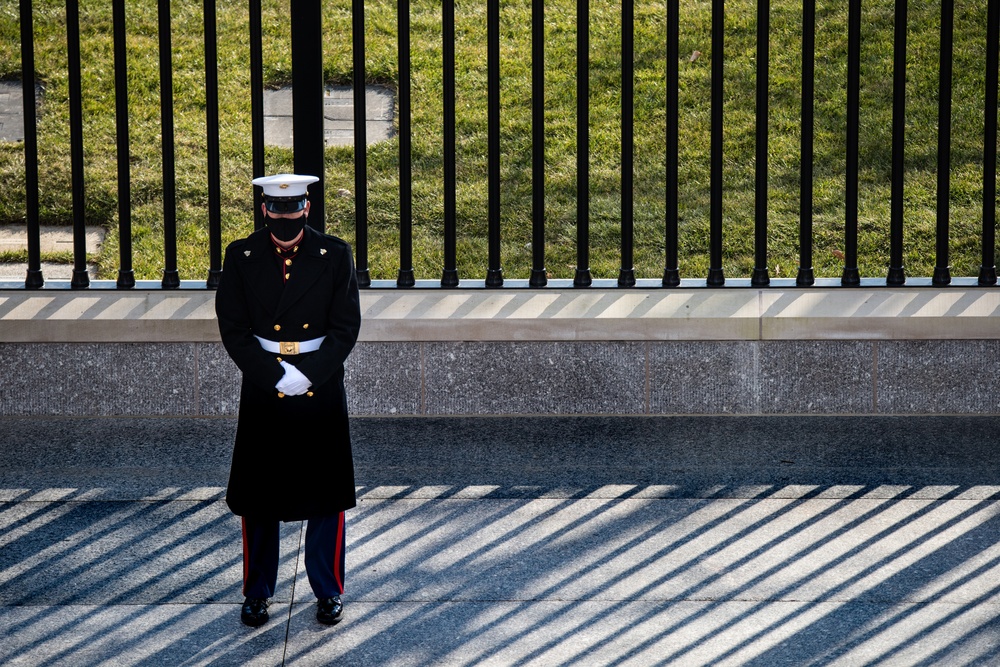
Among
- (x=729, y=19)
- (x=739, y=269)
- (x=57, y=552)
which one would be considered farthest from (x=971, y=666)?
(x=729, y=19)

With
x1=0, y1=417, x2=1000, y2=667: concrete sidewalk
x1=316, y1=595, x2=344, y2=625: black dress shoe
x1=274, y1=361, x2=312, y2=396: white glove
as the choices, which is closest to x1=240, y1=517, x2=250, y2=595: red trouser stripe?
x1=0, y1=417, x2=1000, y2=667: concrete sidewalk

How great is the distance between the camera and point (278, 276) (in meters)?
5.36

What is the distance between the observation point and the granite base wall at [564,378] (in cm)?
718

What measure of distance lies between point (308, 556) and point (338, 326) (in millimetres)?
840

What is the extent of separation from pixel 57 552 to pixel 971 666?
348 centimetres

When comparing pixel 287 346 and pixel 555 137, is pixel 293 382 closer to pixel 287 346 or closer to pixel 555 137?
pixel 287 346

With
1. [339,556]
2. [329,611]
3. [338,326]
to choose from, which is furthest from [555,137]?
[329,611]

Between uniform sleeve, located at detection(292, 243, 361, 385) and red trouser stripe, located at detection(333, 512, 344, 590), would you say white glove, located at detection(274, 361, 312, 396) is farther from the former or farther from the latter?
red trouser stripe, located at detection(333, 512, 344, 590)

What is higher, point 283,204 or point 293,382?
point 283,204

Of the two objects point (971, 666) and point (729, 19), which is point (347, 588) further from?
point (729, 19)

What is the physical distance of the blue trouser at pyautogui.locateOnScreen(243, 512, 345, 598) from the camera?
17.7 feet

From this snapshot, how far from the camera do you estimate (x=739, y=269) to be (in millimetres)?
9086

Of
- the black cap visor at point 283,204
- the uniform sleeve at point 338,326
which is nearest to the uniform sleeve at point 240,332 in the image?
the uniform sleeve at point 338,326

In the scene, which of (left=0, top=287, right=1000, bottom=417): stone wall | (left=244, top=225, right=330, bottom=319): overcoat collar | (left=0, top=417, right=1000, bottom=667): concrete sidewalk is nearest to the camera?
(left=0, top=417, right=1000, bottom=667): concrete sidewalk
